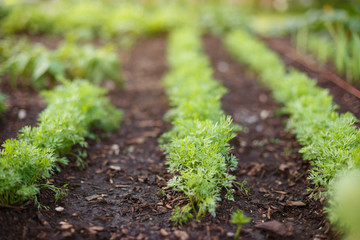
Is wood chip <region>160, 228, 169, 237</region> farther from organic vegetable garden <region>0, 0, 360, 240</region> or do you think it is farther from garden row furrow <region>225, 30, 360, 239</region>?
garden row furrow <region>225, 30, 360, 239</region>

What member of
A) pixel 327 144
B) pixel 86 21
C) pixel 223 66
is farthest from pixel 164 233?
pixel 86 21

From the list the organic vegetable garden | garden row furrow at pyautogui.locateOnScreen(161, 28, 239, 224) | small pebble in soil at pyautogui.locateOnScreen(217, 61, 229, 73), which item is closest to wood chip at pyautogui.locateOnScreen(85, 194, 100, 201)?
the organic vegetable garden

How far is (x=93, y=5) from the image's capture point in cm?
942

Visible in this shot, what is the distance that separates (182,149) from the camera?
232cm

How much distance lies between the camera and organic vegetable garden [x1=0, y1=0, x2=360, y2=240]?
2.08 meters

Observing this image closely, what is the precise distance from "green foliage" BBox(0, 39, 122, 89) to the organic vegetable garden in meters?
0.02

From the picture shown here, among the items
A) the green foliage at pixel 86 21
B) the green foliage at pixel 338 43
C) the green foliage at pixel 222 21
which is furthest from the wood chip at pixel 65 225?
the green foliage at pixel 222 21

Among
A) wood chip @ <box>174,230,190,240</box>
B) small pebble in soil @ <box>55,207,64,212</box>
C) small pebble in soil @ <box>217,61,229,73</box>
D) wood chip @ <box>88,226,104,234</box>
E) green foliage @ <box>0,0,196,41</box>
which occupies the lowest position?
wood chip @ <box>174,230,190,240</box>

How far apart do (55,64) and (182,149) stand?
2679 millimetres

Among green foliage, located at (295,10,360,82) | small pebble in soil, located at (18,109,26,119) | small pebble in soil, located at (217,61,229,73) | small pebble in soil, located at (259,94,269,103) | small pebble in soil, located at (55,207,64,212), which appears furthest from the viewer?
small pebble in soil, located at (217,61,229,73)

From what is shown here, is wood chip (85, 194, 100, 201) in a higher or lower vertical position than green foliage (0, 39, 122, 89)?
lower

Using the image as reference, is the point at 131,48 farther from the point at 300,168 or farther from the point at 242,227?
the point at 242,227

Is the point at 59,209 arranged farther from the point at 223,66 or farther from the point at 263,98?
the point at 223,66

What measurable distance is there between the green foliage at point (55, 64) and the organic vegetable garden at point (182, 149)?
0.07 ft
